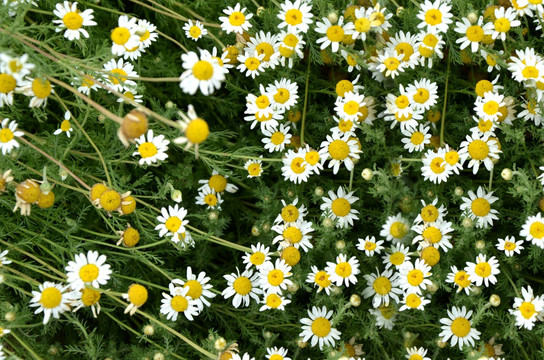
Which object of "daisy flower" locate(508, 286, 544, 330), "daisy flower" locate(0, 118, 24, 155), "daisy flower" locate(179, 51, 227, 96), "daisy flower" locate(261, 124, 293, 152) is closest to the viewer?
"daisy flower" locate(179, 51, 227, 96)

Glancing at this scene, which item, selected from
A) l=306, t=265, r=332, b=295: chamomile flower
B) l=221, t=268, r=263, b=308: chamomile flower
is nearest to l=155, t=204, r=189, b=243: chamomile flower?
l=221, t=268, r=263, b=308: chamomile flower

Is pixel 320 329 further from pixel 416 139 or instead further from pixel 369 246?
pixel 416 139

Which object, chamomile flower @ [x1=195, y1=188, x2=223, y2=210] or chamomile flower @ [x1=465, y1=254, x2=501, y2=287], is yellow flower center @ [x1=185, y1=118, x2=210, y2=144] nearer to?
chamomile flower @ [x1=195, y1=188, x2=223, y2=210]

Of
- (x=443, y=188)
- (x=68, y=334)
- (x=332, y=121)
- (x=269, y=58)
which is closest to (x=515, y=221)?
(x=443, y=188)

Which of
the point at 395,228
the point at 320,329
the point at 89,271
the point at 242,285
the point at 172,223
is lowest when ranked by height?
the point at 89,271

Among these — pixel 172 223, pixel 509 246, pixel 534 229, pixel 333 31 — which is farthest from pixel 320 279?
pixel 333 31

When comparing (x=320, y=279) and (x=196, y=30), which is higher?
(x=196, y=30)

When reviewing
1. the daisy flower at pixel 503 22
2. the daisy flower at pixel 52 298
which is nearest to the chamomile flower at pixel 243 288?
the daisy flower at pixel 52 298
